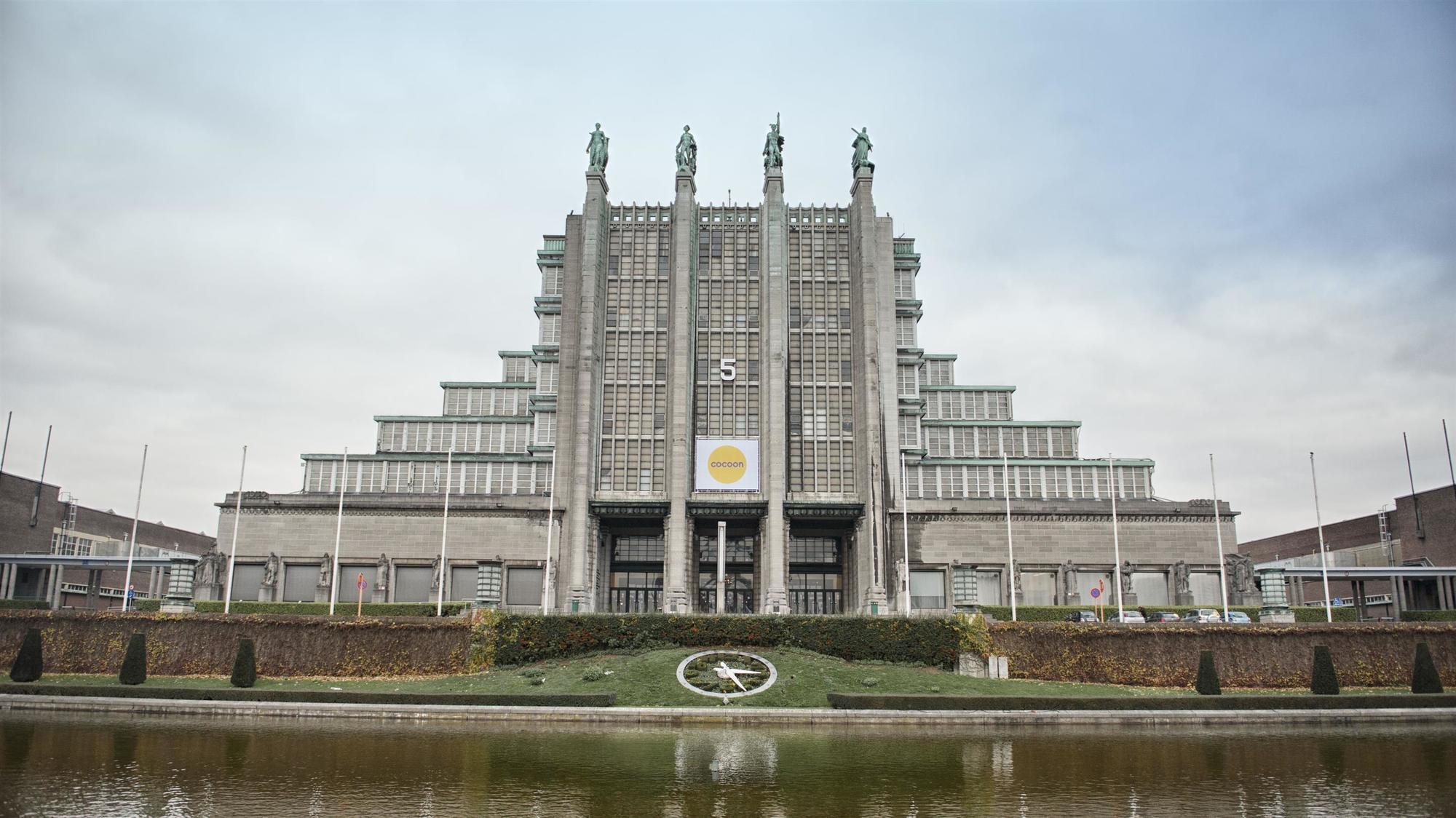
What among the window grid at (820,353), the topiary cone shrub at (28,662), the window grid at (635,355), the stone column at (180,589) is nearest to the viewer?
the topiary cone shrub at (28,662)

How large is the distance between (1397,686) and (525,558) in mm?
52047

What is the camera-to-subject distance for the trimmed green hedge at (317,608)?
55.6m

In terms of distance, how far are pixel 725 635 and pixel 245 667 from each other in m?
20.7

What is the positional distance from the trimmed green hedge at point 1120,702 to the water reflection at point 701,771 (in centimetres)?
292

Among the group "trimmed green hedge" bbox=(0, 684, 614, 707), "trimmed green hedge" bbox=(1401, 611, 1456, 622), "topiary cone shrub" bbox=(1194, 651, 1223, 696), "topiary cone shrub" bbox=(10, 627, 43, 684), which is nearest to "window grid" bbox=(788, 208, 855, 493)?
"topiary cone shrub" bbox=(1194, 651, 1223, 696)

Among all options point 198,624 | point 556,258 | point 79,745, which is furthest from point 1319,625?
point 556,258

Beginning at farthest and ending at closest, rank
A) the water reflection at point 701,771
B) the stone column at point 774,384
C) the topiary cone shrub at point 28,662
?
the stone column at point 774,384 → the topiary cone shrub at point 28,662 → the water reflection at point 701,771

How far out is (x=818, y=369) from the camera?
75562 millimetres

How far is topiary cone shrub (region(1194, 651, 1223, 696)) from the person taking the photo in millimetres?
40438

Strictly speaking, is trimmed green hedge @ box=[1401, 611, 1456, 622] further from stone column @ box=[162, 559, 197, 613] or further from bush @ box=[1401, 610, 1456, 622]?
stone column @ box=[162, 559, 197, 613]

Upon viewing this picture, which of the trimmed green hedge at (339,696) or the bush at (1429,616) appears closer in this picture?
the trimmed green hedge at (339,696)

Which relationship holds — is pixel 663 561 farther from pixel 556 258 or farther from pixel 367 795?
pixel 367 795

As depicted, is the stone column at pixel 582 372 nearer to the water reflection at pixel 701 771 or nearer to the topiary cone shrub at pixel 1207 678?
the water reflection at pixel 701 771

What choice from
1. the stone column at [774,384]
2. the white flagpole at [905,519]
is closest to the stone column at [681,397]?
the stone column at [774,384]
